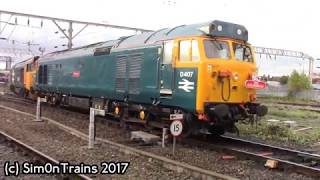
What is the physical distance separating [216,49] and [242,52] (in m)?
1.20

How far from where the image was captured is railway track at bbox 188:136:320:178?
32.3ft

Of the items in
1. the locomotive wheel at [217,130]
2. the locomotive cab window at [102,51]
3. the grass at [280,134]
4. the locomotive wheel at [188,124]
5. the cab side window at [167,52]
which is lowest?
the grass at [280,134]

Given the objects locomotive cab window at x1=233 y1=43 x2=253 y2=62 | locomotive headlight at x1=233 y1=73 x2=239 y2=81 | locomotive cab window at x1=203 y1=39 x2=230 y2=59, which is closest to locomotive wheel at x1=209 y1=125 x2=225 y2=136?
locomotive headlight at x1=233 y1=73 x2=239 y2=81

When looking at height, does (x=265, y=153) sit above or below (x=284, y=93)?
below

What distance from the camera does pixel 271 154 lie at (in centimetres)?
1182

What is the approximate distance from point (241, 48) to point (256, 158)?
3768 millimetres

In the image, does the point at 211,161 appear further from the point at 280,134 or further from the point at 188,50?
the point at 280,134

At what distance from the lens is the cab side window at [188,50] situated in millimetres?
12273

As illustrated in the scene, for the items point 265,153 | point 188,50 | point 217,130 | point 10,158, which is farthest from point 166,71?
point 10,158

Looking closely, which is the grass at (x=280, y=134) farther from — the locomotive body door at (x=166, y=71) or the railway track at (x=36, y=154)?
the railway track at (x=36, y=154)

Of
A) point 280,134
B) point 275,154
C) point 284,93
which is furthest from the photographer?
point 284,93

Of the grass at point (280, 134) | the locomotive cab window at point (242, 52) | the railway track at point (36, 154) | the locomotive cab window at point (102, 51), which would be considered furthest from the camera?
the locomotive cab window at point (102, 51)

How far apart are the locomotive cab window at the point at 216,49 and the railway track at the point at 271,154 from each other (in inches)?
97.1

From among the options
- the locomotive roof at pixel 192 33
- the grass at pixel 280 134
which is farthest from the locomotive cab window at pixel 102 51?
the grass at pixel 280 134
